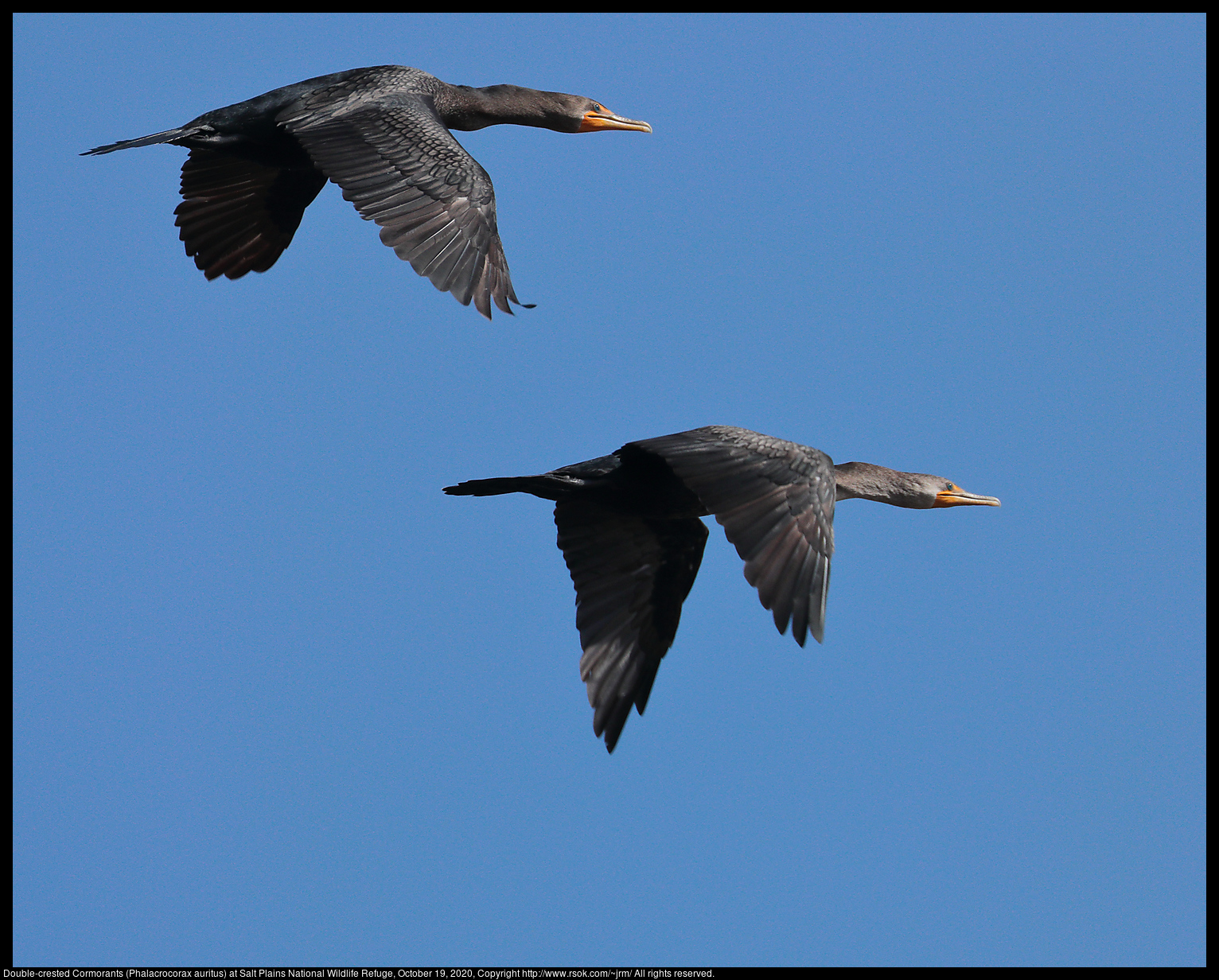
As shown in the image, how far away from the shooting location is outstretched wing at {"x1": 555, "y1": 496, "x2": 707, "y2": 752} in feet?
41.5

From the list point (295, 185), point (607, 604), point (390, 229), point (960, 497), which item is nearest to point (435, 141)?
point (390, 229)

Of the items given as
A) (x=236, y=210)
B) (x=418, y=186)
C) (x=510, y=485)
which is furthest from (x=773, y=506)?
(x=236, y=210)

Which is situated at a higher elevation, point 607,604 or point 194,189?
point 194,189

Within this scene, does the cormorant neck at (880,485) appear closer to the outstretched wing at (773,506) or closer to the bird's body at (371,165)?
the outstretched wing at (773,506)

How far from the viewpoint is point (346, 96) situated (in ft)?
40.5

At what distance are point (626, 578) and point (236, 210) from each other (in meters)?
4.37

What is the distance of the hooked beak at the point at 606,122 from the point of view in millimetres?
13930

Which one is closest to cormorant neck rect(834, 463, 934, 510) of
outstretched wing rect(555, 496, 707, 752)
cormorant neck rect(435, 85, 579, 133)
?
outstretched wing rect(555, 496, 707, 752)

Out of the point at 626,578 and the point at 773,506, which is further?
the point at 626,578

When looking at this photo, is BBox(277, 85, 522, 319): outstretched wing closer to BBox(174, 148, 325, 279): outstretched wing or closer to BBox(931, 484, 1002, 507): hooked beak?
BBox(174, 148, 325, 279): outstretched wing

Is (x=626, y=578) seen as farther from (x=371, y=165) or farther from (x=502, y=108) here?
(x=502, y=108)

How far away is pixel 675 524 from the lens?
12859 mm

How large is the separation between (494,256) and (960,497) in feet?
15.3
